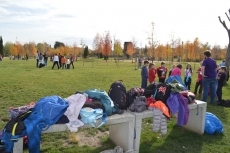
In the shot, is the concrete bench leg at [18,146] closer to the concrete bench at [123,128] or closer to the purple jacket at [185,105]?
the concrete bench at [123,128]

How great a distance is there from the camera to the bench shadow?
4.62 meters

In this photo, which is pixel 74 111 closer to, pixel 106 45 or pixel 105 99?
pixel 105 99

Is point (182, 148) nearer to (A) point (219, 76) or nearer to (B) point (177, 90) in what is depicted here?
(B) point (177, 90)

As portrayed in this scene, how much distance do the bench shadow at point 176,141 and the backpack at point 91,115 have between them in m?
1.18

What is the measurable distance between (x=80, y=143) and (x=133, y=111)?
1344 mm

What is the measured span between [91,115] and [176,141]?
2267 millimetres

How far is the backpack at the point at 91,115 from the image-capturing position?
3799mm

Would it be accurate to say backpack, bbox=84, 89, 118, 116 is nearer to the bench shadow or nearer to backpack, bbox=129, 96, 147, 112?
backpack, bbox=129, 96, 147, 112

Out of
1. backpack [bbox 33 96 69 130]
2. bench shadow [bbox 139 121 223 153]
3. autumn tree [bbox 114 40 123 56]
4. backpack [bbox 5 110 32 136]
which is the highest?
autumn tree [bbox 114 40 123 56]

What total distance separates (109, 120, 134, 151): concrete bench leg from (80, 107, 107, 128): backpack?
0.56m

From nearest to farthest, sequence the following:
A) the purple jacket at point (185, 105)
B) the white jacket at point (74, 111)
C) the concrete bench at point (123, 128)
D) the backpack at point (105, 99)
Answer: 1. the white jacket at point (74, 111)
2. the concrete bench at point (123, 128)
3. the backpack at point (105, 99)
4. the purple jacket at point (185, 105)

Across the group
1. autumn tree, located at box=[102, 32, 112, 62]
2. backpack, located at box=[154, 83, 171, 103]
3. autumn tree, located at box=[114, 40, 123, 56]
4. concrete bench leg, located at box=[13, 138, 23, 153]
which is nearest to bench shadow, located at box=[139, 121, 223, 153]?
backpack, located at box=[154, 83, 171, 103]

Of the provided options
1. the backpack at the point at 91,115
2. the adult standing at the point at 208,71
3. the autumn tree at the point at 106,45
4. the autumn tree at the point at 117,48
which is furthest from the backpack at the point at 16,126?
the autumn tree at the point at 117,48

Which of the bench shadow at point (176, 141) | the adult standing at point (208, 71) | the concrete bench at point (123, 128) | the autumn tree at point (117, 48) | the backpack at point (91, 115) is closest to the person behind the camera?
the backpack at point (91, 115)
